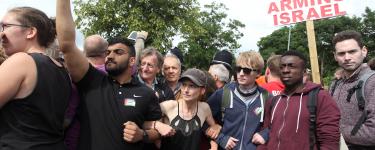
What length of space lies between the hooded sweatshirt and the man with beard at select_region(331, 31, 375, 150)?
327 millimetres

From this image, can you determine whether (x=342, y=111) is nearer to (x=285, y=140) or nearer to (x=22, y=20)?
(x=285, y=140)

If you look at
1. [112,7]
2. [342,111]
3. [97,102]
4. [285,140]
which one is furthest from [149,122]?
[112,7]

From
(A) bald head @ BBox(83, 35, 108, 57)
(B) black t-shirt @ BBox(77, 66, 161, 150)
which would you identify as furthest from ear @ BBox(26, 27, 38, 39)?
(A) bald head @ BBox(83, 35, 108, 57)

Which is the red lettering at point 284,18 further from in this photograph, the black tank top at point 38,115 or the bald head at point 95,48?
the black tank top at point 38,115

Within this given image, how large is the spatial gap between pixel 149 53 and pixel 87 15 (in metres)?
34.8

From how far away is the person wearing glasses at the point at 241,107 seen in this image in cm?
443

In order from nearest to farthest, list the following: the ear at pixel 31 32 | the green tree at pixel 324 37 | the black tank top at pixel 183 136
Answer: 1. the ear at pixel 31 32
2. the black tank top at pixel 183 136
3. the green tree at pixel 324 37

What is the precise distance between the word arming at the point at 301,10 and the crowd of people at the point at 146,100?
111 inches

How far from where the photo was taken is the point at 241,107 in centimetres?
452

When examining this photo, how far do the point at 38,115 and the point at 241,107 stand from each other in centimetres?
219

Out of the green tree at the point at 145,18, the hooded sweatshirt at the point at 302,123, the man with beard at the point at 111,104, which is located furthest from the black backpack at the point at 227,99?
the green tree at the point at 145,18

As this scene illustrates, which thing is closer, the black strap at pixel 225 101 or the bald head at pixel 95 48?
the bald head at pixel 95 48

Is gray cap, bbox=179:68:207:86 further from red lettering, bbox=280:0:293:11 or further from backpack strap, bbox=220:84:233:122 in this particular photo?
red lettering, bbox=280:0:293:11

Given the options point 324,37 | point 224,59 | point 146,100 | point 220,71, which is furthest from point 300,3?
point 324,37
